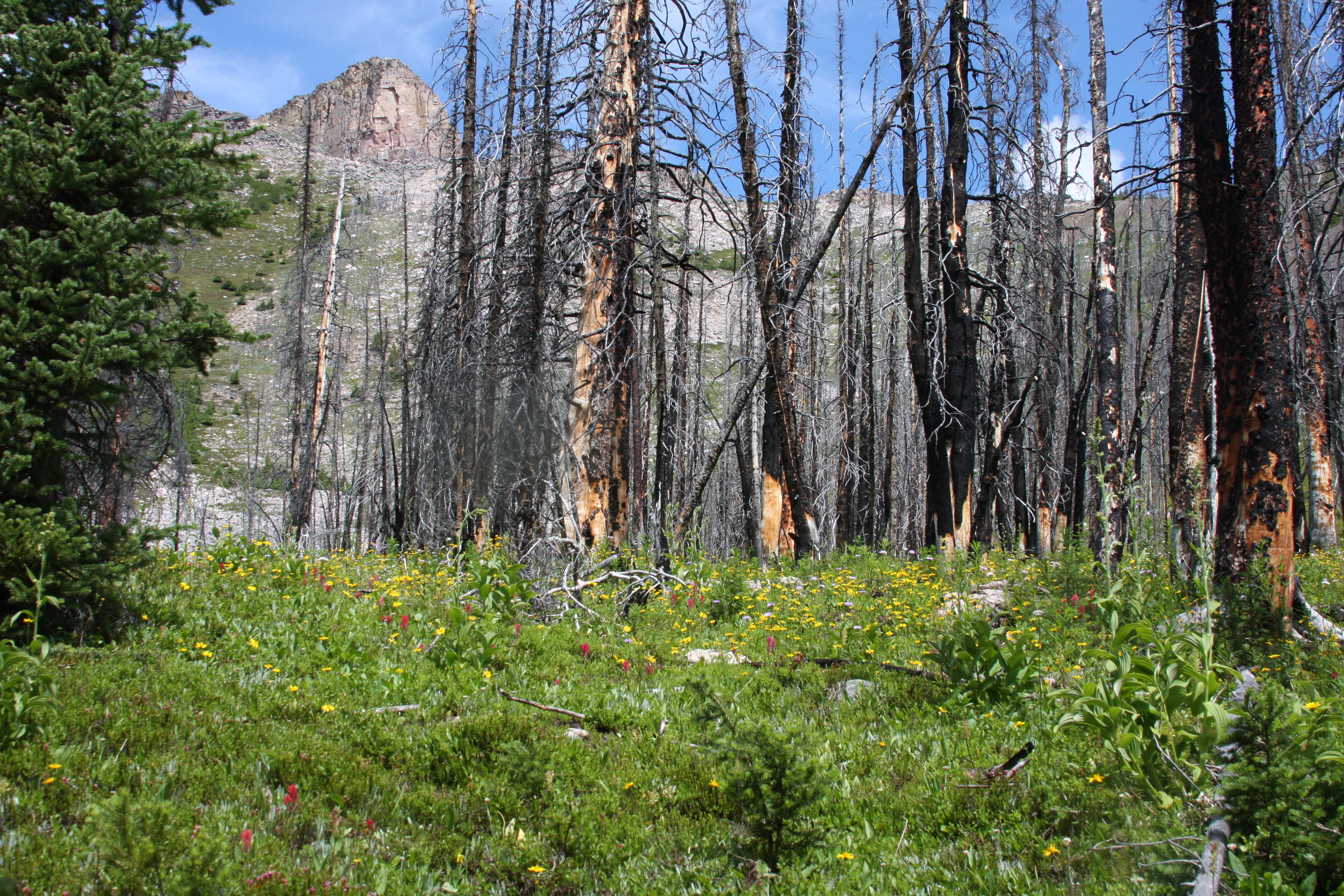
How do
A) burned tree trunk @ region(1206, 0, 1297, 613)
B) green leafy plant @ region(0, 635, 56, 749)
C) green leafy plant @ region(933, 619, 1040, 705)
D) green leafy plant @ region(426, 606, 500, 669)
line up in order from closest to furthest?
green leafy plant @ region(0, 635, 56, 749) < green leafy plant @ region(933, 619, 1040, 705) < green leafy plant @ region(426, 606, 500, 669) < burned tree trunk @ region(1206, 0, 1297, 613)

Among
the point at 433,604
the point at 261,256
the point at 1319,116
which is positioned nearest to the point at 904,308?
the point at 1319,116

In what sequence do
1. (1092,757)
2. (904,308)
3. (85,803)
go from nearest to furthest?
1. (85,803)
2. (1092,757)
3. (904,308)

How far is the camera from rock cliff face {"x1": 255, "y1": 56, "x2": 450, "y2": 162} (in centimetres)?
8044

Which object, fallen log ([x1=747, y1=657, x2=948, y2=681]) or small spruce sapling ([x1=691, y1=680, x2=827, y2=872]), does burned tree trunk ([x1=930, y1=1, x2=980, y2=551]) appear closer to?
fallen log ([x1=747, y1=657, x2=948, y2=681])

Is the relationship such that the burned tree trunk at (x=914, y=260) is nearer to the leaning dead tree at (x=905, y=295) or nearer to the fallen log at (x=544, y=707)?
the leaning dead tree at (x=905, y=295)

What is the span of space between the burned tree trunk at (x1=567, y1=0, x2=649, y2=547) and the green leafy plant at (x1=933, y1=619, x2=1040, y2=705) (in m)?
4.34

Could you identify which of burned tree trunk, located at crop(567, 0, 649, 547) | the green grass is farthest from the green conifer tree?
burned tree trunk, located at crop(567, 0, 649, 547)

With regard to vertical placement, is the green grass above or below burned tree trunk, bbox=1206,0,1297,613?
below

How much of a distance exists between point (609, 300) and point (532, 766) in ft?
18.4

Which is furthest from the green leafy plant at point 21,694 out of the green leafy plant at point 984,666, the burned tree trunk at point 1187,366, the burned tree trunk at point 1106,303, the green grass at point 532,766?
the burned tree trunk at point 1106,303

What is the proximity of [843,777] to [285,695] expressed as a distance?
3.25 meters

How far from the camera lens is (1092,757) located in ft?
10.9

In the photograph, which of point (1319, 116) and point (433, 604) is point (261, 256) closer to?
point (433, 604)

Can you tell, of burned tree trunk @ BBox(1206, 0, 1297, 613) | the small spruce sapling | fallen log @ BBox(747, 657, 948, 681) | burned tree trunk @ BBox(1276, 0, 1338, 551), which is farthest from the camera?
burned tree trunk @ BBox(1276, 0, 1338, 551)
